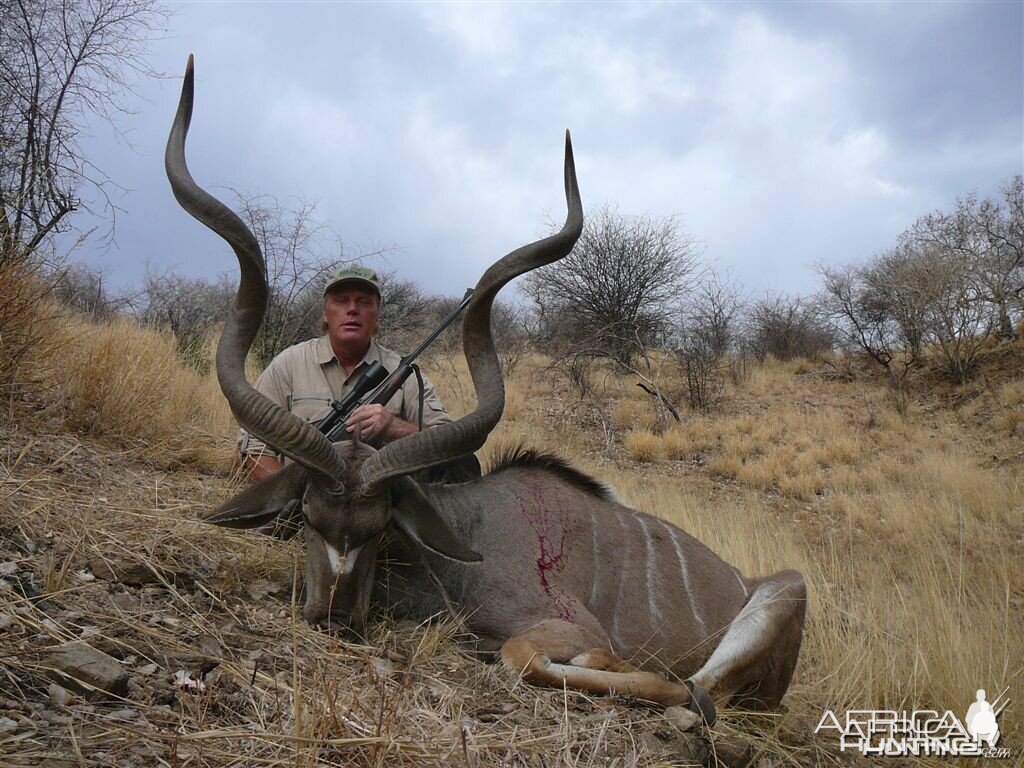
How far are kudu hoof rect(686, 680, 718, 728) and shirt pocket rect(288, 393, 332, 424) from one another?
8.15 feet

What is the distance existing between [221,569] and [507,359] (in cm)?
1504

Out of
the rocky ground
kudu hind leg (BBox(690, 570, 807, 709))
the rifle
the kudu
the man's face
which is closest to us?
the rocky ground

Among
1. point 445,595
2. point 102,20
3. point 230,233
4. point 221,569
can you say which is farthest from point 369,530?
point 102,20

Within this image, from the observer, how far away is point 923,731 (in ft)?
10.7

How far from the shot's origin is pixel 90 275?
10289 mm

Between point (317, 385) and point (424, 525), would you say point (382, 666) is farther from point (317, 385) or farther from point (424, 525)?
point (317, 385)

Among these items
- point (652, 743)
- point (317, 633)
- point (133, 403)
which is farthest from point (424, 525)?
point (133, 403)

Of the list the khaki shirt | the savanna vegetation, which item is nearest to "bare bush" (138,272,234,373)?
the savanna vegetation

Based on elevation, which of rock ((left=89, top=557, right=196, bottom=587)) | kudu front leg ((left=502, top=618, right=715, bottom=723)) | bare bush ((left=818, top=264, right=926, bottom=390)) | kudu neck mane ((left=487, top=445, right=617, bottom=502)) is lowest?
rock ((left=89, top=557, right=196, bottom=587))

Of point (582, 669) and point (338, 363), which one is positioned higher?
point (338, 363)

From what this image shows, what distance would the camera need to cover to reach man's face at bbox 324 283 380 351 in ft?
14.0

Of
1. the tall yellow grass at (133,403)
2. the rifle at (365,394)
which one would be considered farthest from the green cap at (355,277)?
the tall yellow grass at (133,403)

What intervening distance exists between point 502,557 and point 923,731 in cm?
209

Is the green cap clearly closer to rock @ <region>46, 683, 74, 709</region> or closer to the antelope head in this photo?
the antelope head
